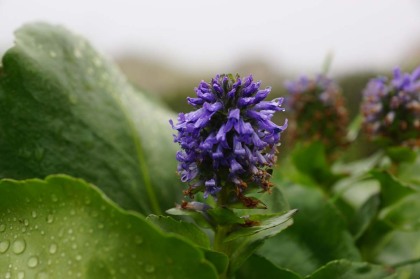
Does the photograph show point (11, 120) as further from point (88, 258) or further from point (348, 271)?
point (348, 271)

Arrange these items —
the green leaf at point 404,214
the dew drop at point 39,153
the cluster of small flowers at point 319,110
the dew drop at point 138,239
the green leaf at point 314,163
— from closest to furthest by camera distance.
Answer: the dew drop at point 138,239 → the dew drop at point 39,153 → the green leaf at point 404,214 → the green leaf at point 314,163 → the cluster of small flowers at point 319,110

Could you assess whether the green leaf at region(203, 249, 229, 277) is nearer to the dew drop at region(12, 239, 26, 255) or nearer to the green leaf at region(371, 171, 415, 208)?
the dew drop at region(12, 239, 26, 255)

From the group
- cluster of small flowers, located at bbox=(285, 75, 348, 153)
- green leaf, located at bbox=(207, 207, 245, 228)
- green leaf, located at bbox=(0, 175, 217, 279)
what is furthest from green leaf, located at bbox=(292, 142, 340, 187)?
green leaf, located at bbox=(0, 175, 217, 279)

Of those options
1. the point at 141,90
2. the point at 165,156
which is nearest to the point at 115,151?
the point at 165,156

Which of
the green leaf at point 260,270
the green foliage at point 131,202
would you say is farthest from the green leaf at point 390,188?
the green leaf at point 260,270

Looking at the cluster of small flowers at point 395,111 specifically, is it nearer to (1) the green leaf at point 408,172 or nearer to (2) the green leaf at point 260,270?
(1) the green leaf at point 408,172

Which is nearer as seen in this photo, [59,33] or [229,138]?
[229,138]
